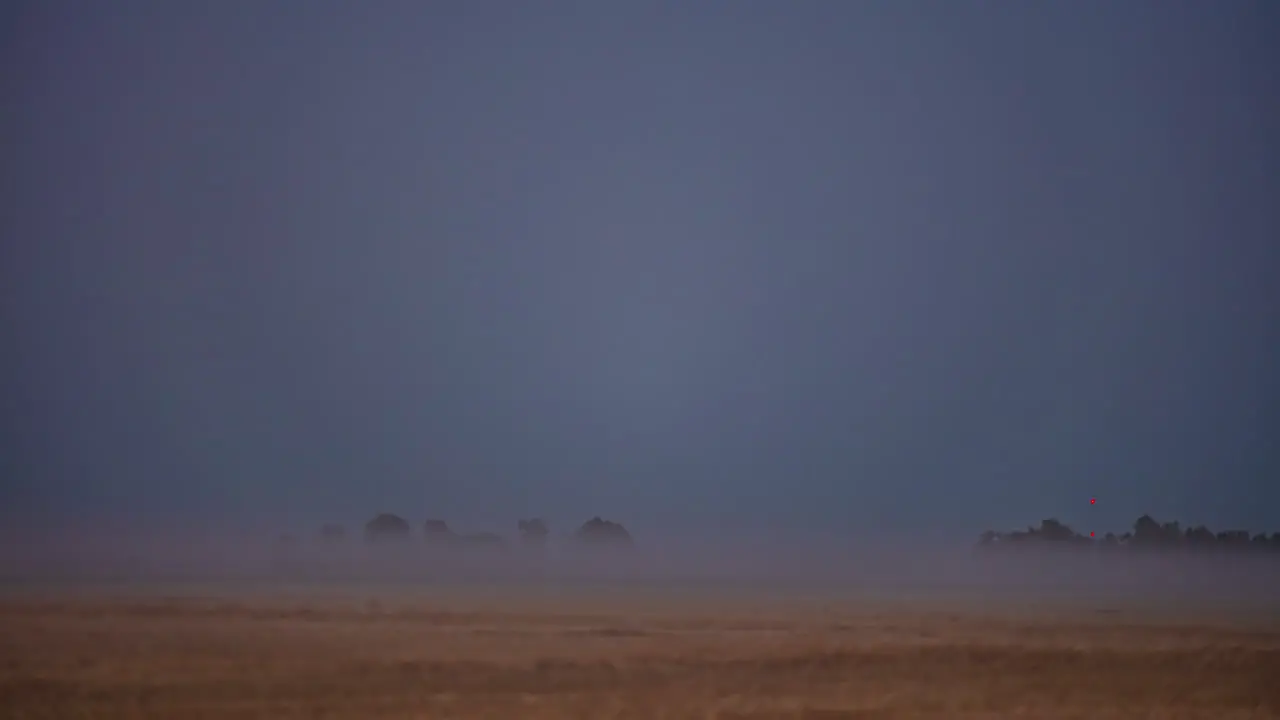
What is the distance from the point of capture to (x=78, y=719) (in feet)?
17.1

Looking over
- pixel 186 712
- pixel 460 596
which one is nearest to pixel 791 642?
pixel 460 596

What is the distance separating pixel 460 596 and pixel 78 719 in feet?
7.19

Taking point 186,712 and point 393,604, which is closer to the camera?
point 186,712

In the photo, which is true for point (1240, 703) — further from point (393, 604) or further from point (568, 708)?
point (393, 604)

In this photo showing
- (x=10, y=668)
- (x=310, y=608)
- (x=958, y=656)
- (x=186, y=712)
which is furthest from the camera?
(x=310, y=608)

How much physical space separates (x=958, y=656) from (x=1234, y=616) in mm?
2060

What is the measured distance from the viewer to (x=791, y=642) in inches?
242

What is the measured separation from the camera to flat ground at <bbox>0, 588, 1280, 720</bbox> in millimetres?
5410

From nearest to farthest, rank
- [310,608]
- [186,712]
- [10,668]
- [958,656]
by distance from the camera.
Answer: [186,712]
[10,668]
[958,656]
[310,608]

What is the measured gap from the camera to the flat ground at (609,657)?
17.7ft

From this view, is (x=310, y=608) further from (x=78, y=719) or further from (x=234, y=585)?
(x=78, y=719)

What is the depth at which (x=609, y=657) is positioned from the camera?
5.91 m

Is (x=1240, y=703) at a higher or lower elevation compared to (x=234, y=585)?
lower

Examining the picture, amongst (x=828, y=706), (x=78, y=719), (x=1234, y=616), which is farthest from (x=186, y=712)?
(x=1234, y=616)
